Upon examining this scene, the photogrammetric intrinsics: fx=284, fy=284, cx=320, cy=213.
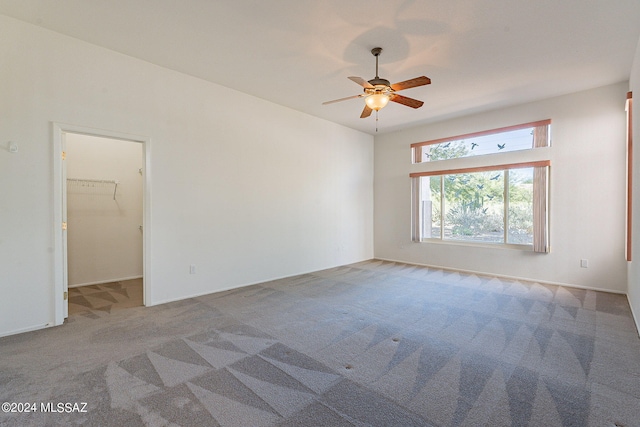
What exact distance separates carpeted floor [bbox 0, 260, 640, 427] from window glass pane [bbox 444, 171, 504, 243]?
1912 mm

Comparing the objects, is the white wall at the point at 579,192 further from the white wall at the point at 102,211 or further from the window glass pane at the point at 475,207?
the white wall at the point at 102,211

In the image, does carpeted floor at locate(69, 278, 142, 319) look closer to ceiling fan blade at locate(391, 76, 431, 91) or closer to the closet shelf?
the closet shelf

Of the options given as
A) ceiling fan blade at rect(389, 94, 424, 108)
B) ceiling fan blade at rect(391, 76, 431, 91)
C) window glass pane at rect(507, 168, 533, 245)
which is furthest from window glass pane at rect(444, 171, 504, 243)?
ceiling fan blade at rect(391, 76, 431, 91)

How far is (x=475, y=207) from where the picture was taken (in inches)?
231

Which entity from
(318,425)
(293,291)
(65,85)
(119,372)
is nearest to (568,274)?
(293,291)

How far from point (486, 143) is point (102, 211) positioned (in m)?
7.45

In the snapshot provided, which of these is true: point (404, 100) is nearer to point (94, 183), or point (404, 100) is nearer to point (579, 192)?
point (579, 192)

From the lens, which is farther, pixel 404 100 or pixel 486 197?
pixel 486 197

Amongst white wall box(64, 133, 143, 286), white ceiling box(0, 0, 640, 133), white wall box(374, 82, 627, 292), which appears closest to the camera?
white ceiling box(0, 0, 640, 133)

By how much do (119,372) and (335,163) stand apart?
206 inches

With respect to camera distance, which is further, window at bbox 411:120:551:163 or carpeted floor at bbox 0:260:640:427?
window at bbox 411:120:551:163

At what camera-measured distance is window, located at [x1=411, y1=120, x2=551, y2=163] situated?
5094 mm

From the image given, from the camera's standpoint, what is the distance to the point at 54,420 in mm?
1761

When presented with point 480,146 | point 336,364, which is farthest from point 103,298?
point 480,146
